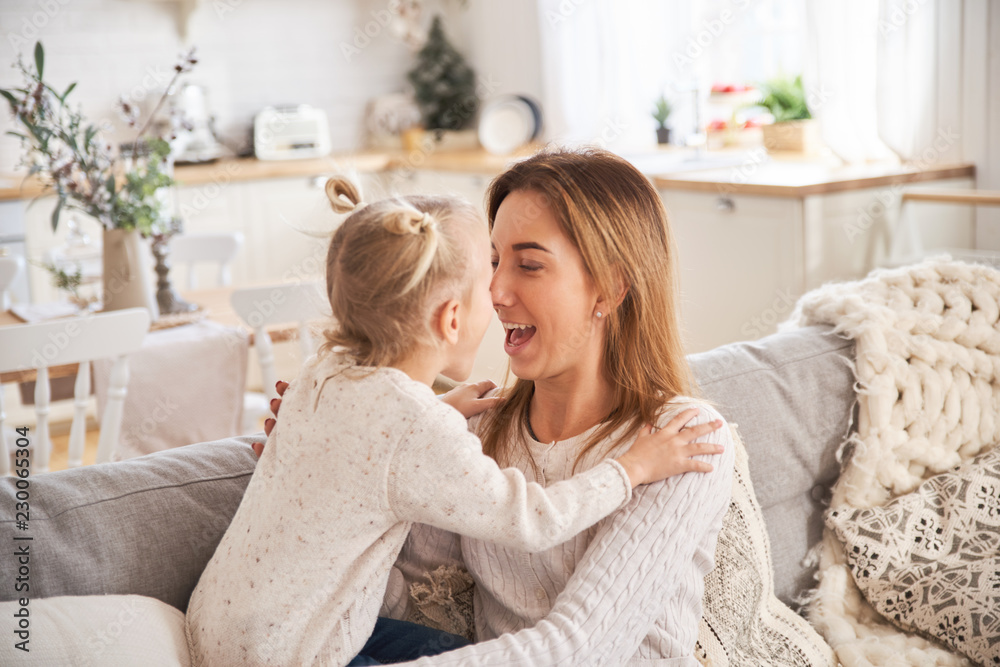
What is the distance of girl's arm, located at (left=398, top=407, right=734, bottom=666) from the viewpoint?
3.31 ft

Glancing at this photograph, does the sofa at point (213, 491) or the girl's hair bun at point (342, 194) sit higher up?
the girl's hair bun at point (342, 194)

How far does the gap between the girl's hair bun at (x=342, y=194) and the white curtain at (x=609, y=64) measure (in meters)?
2.98

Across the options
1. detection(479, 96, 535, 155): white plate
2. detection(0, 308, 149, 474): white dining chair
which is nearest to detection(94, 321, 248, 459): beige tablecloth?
detection(0, 308, 149, 474): white dining chair

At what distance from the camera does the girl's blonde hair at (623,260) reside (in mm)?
1149

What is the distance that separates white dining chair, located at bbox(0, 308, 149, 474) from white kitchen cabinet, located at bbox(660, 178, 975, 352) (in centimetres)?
151

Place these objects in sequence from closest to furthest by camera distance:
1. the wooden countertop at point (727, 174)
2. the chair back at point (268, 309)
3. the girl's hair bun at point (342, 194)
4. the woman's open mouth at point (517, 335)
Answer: the girl's hair bun at point (342, 194) → the woman's open mouth at point (517, 335) → the chair back at point (268, 309) → the wooden countertop at point (727, 174)

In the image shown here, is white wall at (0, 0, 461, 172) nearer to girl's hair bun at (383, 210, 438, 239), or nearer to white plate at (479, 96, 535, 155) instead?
white plate at (479, 96, 535, 155)

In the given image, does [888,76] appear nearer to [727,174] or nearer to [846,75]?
[846,75]

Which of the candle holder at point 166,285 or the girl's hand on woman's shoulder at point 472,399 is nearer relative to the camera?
the girl's hand on woman's shoulder at point 472,399

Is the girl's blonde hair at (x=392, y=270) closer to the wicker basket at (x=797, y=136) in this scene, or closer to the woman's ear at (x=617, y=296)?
the woman's ear at (x=617, y=296)

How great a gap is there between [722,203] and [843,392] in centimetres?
143

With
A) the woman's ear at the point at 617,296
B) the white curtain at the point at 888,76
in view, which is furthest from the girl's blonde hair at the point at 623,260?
the white curtain at the point at 888,76

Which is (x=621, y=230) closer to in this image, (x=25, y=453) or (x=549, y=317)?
(x=549, y=317)

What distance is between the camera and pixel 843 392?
1.64 m
